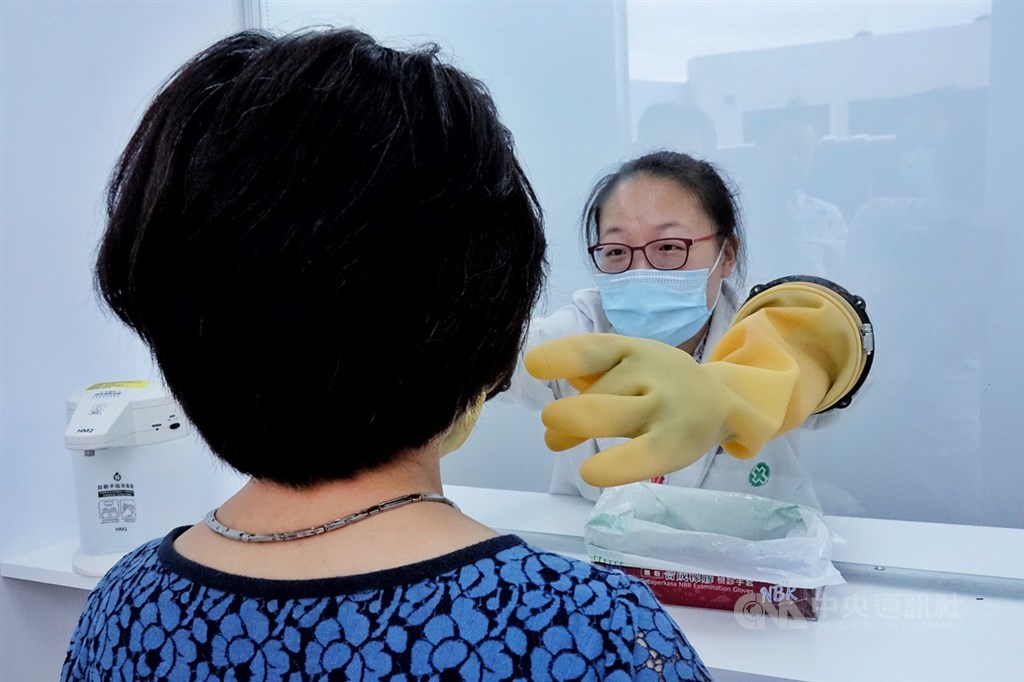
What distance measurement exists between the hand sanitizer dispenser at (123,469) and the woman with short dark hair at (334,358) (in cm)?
111

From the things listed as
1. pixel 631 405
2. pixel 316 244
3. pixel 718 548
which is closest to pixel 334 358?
pixel 316 244

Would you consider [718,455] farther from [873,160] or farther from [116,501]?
[116,501]

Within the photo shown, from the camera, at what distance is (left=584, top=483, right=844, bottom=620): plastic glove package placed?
115 cm

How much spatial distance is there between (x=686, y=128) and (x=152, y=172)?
5.03ft

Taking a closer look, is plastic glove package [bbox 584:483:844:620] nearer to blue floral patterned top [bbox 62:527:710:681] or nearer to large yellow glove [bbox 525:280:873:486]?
large yellow glove [bbox 525:280:873:486]

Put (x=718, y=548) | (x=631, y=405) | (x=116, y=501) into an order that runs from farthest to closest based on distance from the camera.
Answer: (x=116, y=501) → (x=718, y=548) → (x=631, y=405)

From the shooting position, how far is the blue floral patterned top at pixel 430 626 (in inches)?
19.4

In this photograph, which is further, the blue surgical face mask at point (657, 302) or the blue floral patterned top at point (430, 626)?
the blue surgical face mask at point (657, 302)

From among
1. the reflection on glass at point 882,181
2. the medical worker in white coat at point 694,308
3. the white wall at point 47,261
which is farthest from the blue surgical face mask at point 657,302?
the white wall at point 47,261

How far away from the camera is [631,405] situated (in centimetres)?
95

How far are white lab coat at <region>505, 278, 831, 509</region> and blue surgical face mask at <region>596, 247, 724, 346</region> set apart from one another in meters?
0.11

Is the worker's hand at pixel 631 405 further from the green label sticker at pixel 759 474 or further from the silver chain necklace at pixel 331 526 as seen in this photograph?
the green label sticker at pixel 759 474

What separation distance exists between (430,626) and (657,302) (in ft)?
3.67

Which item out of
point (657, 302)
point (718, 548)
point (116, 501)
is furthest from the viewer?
point (116, 501)
